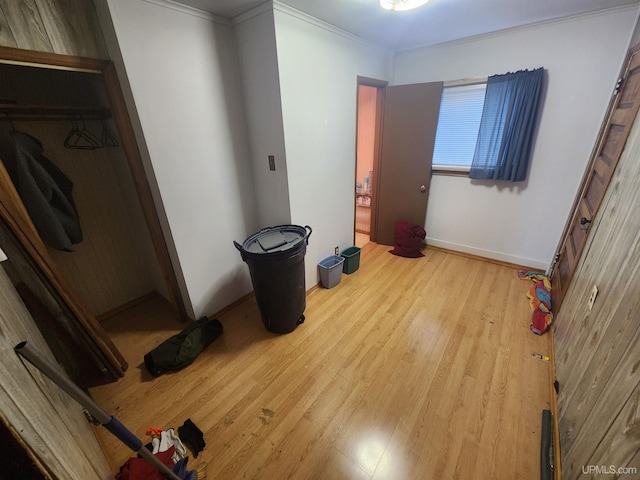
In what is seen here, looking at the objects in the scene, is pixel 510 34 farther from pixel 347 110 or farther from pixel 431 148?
pixel 347 110

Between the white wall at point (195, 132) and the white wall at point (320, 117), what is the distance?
1.57 ft

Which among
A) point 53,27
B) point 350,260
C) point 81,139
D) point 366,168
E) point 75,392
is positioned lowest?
point 350,260

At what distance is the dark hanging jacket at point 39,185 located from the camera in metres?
1.61

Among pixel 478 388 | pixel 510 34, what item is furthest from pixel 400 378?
pixel 510 34

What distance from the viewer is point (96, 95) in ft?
6.40

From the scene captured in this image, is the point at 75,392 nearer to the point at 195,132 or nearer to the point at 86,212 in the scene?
the point at 195,132

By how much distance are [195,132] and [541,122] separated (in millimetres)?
3142

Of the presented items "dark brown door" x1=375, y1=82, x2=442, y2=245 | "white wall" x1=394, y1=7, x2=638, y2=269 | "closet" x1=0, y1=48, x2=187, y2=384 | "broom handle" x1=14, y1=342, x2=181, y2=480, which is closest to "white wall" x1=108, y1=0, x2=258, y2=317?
"closet" x1=0, y1=48, x2=187, y2=384

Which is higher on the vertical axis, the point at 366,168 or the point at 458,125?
the point at 458,125

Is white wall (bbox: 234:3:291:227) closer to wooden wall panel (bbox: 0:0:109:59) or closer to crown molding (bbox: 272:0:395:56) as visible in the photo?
crown molding (bbox: 272:0:395:56)

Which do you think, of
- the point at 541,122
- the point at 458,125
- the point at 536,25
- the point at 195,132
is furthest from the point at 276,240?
the point at 536,25

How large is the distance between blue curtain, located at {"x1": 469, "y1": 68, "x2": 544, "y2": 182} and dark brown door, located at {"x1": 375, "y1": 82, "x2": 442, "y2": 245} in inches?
19.5

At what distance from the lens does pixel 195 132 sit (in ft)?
6.30

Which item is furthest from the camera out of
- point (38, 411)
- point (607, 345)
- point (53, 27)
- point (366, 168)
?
point (366, 168)
